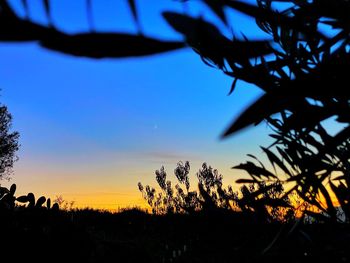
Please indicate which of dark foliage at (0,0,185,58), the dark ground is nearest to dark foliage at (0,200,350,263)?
the dark ground

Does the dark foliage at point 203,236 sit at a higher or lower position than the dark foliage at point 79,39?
higher

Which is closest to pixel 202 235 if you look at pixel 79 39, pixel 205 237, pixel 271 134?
pixel 205 237

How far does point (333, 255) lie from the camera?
78.2 inches

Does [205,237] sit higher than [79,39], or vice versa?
[205,237]

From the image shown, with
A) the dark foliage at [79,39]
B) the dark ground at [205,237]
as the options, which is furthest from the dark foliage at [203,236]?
the dark foliage at [79,39]

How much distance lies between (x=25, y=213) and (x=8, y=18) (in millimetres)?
3325

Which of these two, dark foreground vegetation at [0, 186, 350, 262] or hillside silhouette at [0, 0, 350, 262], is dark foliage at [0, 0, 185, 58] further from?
dark foreground vegetation at [0, 186, 350, 262]

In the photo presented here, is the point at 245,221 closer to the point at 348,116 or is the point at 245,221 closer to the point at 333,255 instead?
the point at 333,255

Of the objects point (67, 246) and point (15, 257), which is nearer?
point (15, 257)

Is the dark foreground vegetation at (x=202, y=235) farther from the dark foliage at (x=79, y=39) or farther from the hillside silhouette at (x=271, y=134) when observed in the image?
the dark foliage at (x=79, y=39)

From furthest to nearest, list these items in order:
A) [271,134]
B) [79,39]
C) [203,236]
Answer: [203,236] < [271,134] < [79,39]

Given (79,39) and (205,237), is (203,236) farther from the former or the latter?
(79,39)

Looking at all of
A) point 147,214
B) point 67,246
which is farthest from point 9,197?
point 147,214

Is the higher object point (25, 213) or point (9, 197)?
point (9, 197)
